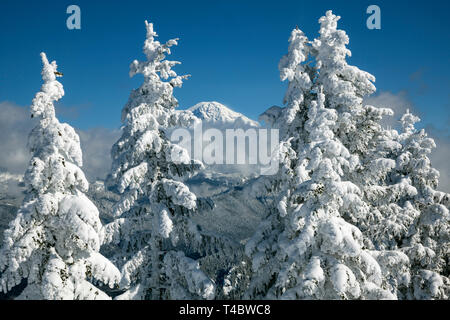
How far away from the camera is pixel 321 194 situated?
14.0m

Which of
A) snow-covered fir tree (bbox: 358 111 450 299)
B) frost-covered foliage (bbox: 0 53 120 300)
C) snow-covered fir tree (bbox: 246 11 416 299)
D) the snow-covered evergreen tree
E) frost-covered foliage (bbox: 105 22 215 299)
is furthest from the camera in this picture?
the snow-covered evergreen tree

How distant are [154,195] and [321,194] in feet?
24.4

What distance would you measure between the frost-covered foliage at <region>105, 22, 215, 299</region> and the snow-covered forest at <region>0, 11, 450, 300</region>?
6 centimetres

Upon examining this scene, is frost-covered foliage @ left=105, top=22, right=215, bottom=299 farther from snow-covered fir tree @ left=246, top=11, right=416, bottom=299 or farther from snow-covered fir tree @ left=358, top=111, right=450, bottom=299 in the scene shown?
snow-covered fir tree @ left=358, top=111, right=450, bottom=299

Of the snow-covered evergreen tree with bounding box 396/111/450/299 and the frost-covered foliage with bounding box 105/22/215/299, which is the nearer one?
the frost-covered foliage with bounding box 105/22/215/299

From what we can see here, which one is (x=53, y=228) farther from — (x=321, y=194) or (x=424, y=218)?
(x=424, y=218)

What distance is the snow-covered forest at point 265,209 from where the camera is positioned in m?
13.0

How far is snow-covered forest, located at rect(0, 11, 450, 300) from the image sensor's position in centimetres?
1300

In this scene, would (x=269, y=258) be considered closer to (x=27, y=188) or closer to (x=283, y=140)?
(x=283, y=140)

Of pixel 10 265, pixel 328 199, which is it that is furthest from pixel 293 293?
pixel 10 265

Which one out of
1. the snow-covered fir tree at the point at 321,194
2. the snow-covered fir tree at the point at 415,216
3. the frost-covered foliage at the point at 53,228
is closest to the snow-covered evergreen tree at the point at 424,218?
the snow-covered fir tree at the point at 415,216

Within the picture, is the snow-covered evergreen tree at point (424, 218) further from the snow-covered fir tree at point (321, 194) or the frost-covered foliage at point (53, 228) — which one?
the frost-covered foliage at point (53, 228)

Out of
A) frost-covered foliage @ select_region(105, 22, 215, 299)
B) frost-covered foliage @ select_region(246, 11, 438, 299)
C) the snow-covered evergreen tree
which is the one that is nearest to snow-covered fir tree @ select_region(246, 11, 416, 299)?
frost-covered foliage @ select_region(246, 11, 438, 299)

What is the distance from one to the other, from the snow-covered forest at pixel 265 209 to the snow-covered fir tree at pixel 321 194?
0.06 meters
